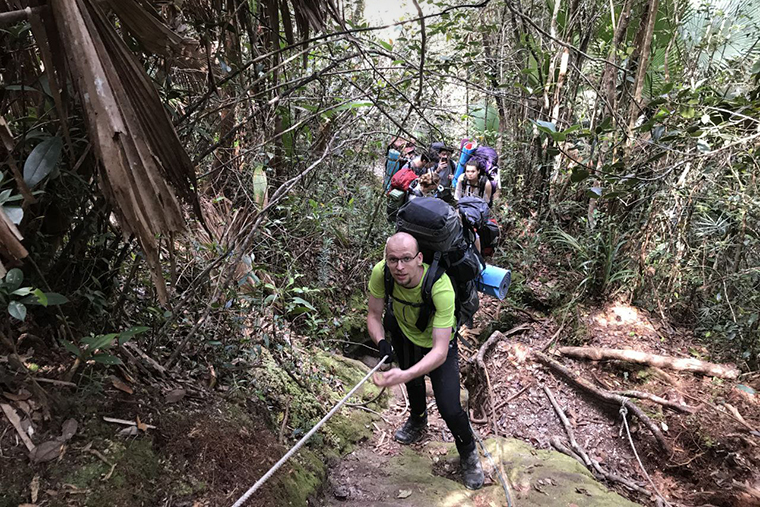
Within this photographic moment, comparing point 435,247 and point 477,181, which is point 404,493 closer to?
point 435,247

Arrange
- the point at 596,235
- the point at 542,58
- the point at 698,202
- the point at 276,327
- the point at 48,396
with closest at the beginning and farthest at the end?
the point at 48,396
the point at 276,327
the point at 698,202
the point at 596,235
the point at 542,58

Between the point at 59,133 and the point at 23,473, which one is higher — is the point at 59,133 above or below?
above

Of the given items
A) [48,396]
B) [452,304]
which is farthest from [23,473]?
[452,304]

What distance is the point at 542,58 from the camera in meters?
7.69

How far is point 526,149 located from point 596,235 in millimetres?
3359

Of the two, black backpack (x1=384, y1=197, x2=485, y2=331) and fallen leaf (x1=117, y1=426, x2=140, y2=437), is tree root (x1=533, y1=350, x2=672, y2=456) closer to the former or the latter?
black backpack (x1=384, y1=197, x2=485, y2=331)

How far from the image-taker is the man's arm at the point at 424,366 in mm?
2586

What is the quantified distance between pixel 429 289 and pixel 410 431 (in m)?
1.86

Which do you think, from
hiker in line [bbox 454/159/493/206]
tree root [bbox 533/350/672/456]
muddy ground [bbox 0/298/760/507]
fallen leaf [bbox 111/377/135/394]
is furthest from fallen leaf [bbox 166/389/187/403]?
hiker in line [bbox 454/159/493/206]

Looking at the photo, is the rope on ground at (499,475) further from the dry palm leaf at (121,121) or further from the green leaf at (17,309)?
the green leaf at (17,309)

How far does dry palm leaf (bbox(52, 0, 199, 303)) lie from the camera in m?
1.29

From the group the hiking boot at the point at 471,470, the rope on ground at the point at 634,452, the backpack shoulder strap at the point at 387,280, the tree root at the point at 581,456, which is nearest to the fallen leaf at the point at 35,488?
the backpack shoulder strap at the point at 387,280

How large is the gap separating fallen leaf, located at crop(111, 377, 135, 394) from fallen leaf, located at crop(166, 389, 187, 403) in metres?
0.22

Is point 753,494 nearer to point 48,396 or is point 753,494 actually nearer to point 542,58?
point 48,396
